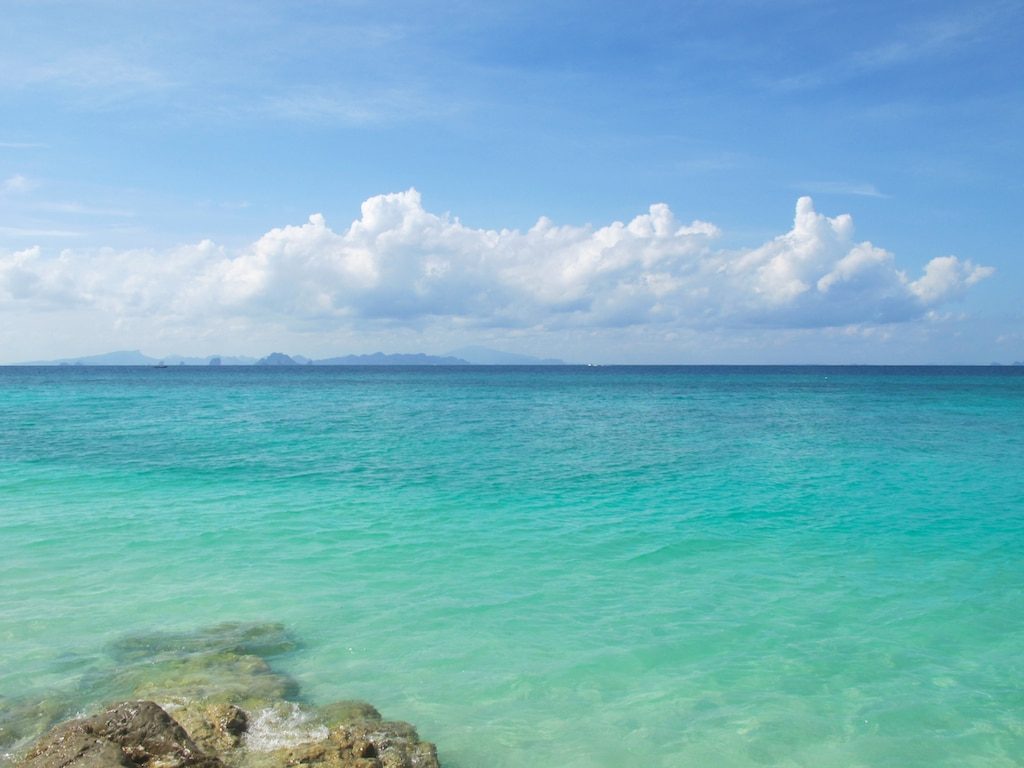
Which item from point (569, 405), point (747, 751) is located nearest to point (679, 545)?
point (747, 751)

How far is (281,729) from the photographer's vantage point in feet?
28.1

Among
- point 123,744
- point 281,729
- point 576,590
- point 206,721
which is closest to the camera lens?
point 123,744

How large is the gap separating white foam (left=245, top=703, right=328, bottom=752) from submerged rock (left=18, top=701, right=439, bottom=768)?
0.04 feet

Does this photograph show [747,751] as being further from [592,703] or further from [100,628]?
[100,628]

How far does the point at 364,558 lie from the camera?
53.3ft

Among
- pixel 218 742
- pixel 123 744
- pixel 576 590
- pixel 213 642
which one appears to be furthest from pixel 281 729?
pixel 576 590

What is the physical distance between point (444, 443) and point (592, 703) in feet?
93.8

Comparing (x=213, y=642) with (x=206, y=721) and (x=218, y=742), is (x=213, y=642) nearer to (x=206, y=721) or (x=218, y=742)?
(x=206, y=721)

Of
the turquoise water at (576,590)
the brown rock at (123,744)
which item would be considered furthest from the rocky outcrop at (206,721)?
the turquoise water at (576,590)

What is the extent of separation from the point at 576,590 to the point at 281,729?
6.70 meters

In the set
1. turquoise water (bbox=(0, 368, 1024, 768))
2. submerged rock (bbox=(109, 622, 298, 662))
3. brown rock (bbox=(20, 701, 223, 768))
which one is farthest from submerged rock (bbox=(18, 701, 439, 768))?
submerged rock (bbox=(109, 622, 298, 662))

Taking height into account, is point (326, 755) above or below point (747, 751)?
above

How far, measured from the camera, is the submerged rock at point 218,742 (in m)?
6.50

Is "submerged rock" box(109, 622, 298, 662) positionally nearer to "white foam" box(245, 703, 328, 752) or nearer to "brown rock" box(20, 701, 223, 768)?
"white foam" box(245, 703, 328, 752)
